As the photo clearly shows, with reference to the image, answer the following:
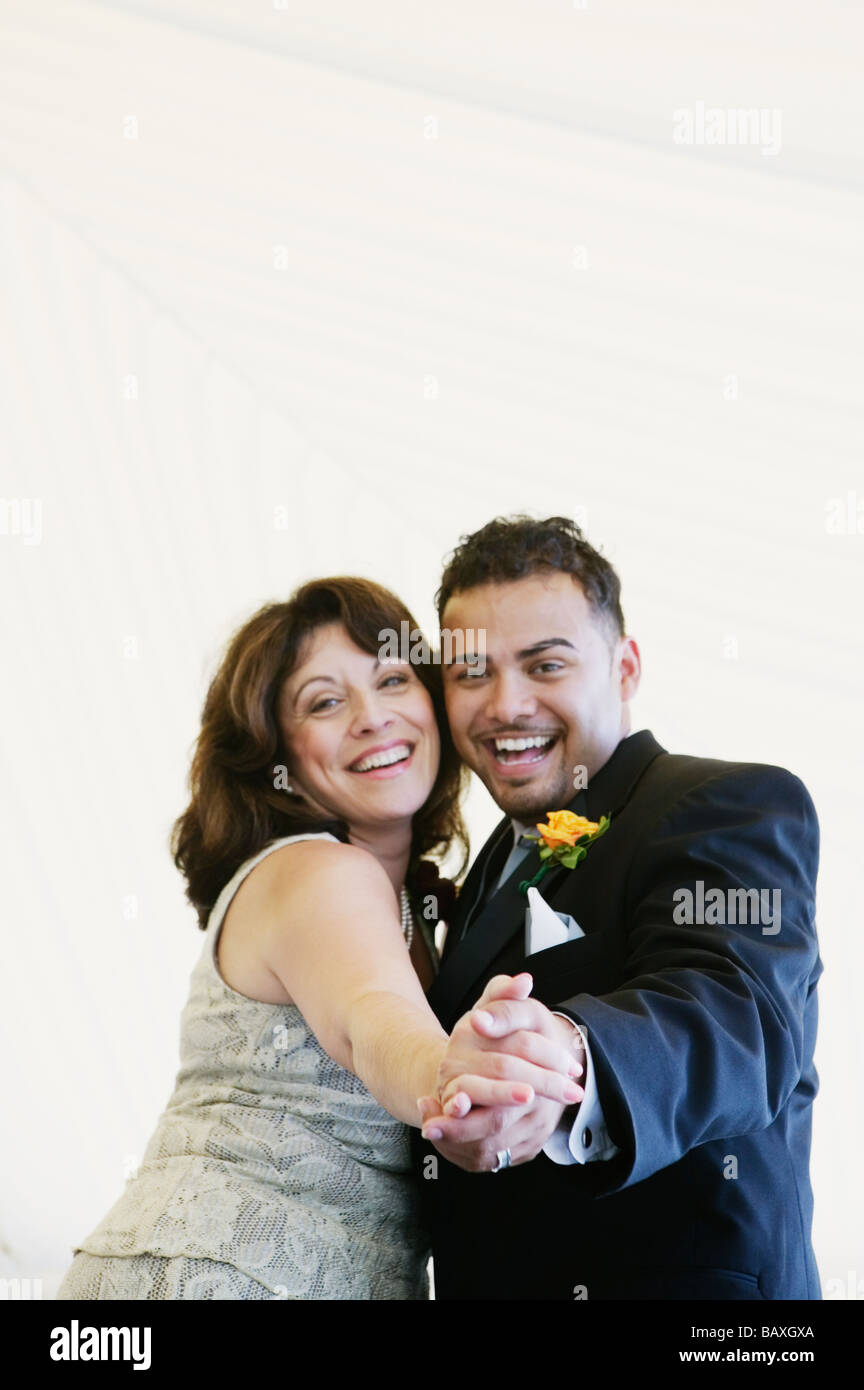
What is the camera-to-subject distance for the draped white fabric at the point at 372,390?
3.82 metres

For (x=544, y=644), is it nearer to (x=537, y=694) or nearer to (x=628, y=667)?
(x=537, y=694)

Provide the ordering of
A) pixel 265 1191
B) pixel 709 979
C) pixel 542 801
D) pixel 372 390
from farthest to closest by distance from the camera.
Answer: pixel 372 390 → pixel 542 801 → pixel 265 1191 → pixel 709 979

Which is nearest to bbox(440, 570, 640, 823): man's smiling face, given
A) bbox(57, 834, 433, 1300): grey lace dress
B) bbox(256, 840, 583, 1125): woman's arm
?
bbox(256, 840, 583, 1125): woman's arm

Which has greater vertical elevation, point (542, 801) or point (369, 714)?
point (369, 714)

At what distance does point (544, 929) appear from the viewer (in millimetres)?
1961

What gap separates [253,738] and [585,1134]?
1.13 metres

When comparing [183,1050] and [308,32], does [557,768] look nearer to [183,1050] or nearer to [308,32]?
[183,1050]

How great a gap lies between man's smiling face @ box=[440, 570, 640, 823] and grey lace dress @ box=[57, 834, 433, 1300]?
0.58 metres

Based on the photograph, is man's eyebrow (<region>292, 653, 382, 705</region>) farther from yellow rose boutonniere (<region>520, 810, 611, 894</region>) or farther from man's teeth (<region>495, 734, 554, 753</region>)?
yellow rose boutonniere (<region>520, 810, 611, 894</region>)

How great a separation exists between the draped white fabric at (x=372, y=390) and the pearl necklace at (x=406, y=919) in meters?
1.54

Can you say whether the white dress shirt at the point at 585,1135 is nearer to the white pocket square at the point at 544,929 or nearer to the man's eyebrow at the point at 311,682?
the white pocket square at the point at 544,929

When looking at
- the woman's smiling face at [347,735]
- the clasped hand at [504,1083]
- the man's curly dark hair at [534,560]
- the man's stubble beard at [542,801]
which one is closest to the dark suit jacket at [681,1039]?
the clasped hand at [504,1083]

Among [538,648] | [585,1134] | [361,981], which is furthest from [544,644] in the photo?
[585,1134]

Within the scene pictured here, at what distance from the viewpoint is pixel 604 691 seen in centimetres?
242
